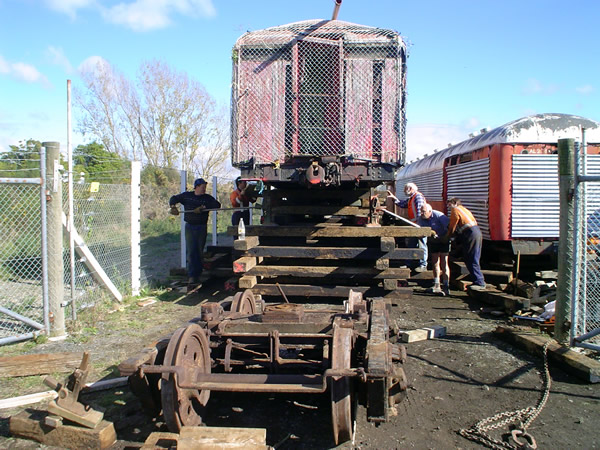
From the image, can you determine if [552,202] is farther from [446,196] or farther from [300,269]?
[300,269]

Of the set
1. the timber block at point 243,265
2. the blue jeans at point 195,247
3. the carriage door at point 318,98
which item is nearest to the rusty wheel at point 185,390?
the timber block at point 243,265

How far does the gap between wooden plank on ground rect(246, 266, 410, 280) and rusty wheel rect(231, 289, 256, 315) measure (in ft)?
7.39

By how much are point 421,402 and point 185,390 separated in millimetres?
2047

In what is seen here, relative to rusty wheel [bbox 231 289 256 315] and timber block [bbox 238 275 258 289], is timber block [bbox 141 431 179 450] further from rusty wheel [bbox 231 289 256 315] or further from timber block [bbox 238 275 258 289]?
timber block [bbox 238 275 258 289]

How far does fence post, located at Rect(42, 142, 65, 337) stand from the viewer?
584cm

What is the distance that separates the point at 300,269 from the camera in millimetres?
7566

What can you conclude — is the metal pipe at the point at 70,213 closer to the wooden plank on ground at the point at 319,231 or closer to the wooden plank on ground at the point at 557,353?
the wooden plank on ground at the point at 319,231

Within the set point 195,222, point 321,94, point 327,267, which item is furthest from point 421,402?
point 195,222

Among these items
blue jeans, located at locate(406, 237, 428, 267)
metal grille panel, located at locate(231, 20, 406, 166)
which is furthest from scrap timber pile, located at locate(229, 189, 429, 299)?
metal grille panel, located at locate(231, 20, 406, 166)

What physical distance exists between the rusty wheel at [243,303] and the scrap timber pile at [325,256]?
1934mm

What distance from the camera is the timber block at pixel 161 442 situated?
3.02 meters

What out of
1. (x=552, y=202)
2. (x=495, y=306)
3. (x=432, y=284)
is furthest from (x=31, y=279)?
(x=552, y=202)

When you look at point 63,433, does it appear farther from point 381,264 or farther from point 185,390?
point 381,264

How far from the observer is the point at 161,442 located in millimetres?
3080
